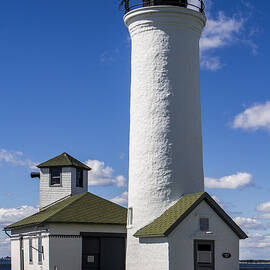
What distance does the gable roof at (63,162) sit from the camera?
131ft

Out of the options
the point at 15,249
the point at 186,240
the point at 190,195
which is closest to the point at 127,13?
the point at 190,195

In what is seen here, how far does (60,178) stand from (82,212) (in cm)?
494

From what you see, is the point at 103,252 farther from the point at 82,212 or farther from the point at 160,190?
the point at 160,190

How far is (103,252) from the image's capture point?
35312 millimetres

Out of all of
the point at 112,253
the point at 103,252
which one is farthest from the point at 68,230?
the point at 112,253

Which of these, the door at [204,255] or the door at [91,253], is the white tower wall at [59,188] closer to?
the door at [91,253]

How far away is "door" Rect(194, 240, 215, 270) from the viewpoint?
2870 cm

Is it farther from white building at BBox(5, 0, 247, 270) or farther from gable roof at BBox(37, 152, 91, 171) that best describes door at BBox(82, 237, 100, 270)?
gable roof at BBox(37, 152, 91, 171)

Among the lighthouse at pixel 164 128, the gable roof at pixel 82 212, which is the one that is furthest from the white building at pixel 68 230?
the lighthouse at pixel 164 128

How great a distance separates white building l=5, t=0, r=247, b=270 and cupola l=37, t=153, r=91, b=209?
385 cm

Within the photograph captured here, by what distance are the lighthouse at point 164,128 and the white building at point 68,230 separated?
392cm

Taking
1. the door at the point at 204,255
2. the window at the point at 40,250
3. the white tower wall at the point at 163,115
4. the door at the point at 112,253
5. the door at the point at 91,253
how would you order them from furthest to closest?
the door at the point at 112,253 → the window at the point at 40,250 → the door at the point at 91,253 → the white tower wall at the point at 163,115 → the door at the point at 204,255

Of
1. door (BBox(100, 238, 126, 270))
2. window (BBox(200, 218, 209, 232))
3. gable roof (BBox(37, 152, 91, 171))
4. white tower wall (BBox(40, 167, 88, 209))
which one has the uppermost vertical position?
gable roof (BBox(37, 152, 91, 171))

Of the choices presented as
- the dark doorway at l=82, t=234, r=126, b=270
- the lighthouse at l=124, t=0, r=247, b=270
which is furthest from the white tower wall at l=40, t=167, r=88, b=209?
the lighthouse at l=124, t=0, r=247, b=270
